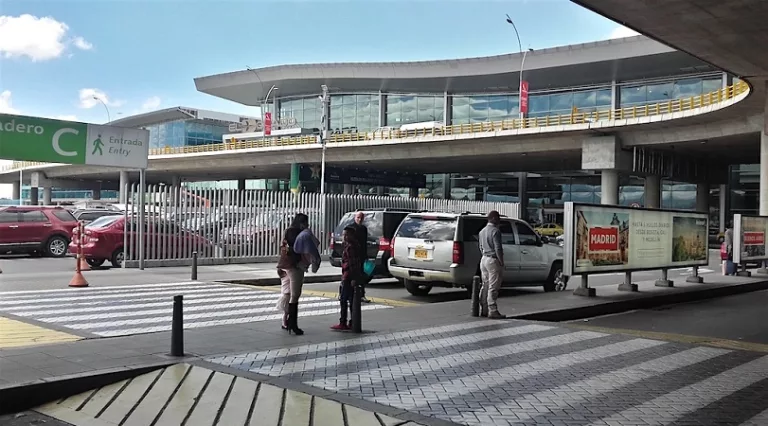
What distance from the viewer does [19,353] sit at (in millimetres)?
7641

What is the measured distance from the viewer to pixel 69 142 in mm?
18500

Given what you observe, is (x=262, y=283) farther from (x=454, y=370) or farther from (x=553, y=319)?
(x=454, y=370)

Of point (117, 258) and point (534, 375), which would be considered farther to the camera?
point (117, 258)

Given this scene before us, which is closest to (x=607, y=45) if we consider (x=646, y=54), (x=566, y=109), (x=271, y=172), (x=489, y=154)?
(x=646, y=54)

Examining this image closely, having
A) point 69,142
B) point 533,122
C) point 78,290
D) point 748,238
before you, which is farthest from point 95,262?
point 533,122

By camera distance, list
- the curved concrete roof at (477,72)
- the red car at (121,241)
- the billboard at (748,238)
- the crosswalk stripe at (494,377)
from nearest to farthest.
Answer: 1. the crosswalk stripe at (494,377)
2. the red car at (121,241)
3. the billboard at (748,238)
4. the curved concrete roof at (477,72)

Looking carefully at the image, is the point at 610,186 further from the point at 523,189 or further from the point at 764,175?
the point at 523,189

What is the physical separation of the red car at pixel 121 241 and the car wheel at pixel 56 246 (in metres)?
4.16

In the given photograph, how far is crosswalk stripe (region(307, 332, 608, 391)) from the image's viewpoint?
687 centimetres

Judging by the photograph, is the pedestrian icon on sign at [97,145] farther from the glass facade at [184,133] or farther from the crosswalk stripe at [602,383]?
the glass facade at [184,133]

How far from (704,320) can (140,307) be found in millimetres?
10472

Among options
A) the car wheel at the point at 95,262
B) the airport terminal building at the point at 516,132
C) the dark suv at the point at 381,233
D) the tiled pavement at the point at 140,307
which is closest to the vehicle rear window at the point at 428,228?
the dark suv at the point at 381,233

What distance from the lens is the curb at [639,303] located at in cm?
1242

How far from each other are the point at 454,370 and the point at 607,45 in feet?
174
